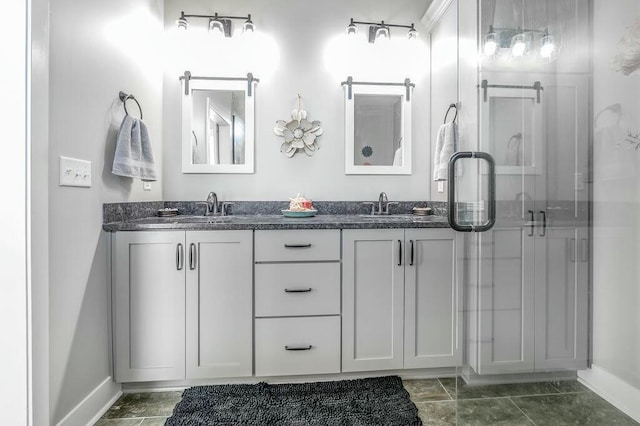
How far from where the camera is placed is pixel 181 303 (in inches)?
67.8

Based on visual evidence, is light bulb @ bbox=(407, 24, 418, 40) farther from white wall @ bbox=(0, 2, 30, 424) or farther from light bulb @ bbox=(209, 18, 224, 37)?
white wall @ bbox=(0, 2, 30, 424)

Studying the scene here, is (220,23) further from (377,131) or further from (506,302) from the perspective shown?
(506,302)

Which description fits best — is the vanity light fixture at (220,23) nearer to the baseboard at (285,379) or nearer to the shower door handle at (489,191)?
the shower door handle at (489,191)

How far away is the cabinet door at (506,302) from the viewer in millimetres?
1193

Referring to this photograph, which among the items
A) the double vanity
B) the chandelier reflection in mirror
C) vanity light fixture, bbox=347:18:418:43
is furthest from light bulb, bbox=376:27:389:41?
the double vanity

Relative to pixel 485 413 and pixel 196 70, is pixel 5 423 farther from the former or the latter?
pixel 196 70

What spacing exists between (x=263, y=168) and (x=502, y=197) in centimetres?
167

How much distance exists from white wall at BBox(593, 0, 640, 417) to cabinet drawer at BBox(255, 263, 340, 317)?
3.66 ft

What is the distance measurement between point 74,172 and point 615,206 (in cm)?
207

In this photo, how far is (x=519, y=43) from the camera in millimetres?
1172

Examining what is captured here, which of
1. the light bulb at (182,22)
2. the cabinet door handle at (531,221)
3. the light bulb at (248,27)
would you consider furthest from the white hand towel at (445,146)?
the light bulb at (182,22)

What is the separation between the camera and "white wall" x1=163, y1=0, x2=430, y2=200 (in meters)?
2.40

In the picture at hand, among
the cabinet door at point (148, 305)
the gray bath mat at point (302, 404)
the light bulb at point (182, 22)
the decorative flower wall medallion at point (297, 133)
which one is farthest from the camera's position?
the decorative flower wall medallion at point (297, 133)


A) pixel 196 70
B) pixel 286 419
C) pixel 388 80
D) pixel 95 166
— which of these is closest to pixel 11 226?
pixel 95 166
